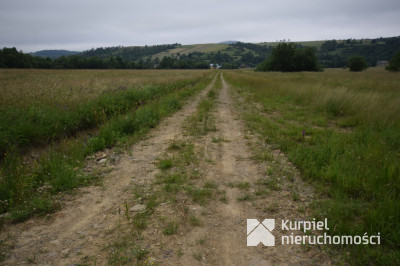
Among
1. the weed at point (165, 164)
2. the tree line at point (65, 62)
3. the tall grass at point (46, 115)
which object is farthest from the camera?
the tree line at point (65, 62)

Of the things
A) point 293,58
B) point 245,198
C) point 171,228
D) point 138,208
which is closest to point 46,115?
point 138,208

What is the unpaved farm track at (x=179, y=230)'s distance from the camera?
2369 mm

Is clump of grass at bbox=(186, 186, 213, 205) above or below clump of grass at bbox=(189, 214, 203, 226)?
above

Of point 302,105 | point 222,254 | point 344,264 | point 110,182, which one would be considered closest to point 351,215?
point 344,264

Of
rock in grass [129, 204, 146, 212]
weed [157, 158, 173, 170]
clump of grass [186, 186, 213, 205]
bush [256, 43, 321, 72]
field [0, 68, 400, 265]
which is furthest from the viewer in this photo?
bush [256, 43, 321, 72]

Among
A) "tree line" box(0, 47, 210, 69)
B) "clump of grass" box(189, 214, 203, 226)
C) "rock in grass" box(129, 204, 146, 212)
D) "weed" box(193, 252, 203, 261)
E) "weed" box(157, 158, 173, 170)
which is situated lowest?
"weed" box(193, 252, 203, 261)

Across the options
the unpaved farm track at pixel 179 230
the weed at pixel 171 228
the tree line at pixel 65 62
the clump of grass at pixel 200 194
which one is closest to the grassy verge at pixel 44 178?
the unpaved farm track at pixel 179 230

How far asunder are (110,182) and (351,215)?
152 inches

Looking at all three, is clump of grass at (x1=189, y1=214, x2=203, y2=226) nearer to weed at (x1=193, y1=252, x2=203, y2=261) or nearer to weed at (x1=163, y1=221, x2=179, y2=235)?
weed at (x1=163, y1=221, x2=179, y2=235)

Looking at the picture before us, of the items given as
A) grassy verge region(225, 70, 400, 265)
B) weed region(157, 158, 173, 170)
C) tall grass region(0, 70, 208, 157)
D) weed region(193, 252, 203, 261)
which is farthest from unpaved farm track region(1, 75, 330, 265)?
tall grass region(0, 70, 208, 157)

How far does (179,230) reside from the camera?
2793mm

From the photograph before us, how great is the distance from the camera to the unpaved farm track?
2.37 m

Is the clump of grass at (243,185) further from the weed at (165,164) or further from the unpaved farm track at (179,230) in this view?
the weed at (165,164)

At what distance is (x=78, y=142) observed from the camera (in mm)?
5684
